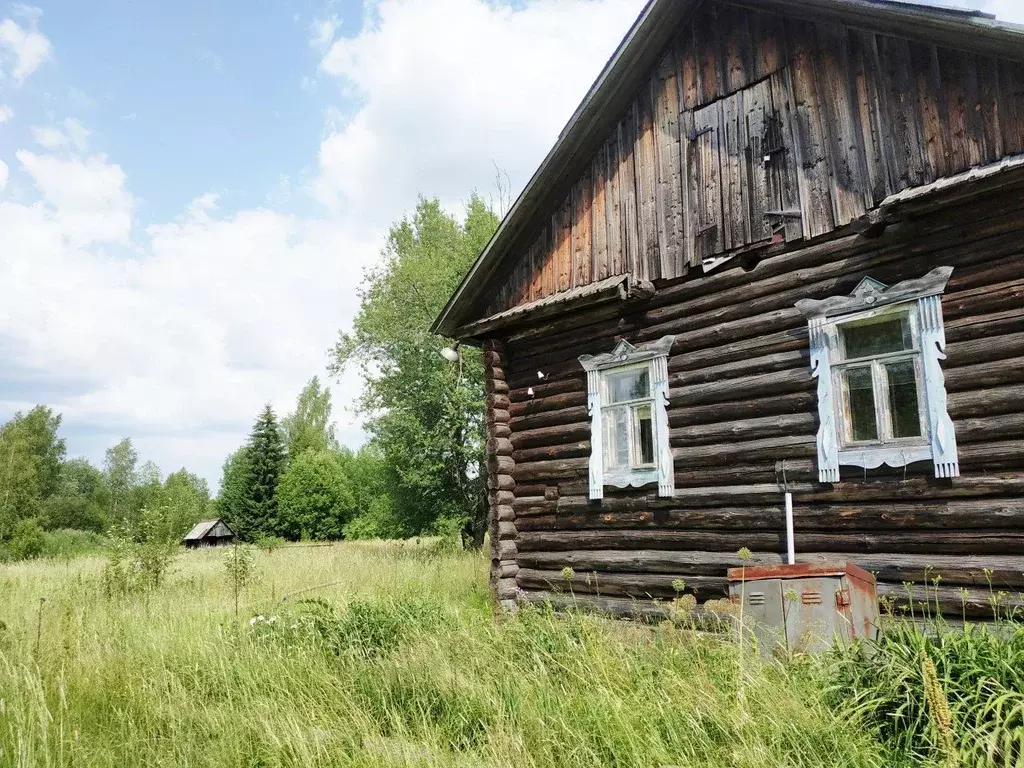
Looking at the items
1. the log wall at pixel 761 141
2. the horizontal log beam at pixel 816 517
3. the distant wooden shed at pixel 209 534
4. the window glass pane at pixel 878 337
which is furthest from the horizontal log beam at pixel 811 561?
the distant wooden shed at pixel 209 534

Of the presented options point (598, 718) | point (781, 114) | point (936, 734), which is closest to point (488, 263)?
point (781, 114)

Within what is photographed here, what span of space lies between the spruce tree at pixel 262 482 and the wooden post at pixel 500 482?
3877cm

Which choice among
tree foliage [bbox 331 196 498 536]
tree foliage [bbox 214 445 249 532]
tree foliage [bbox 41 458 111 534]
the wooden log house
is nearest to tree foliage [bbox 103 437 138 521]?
tree foliage [bbox 41 458 111 534]

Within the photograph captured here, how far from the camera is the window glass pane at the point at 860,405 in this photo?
659 centimetres

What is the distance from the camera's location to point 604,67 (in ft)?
28.9

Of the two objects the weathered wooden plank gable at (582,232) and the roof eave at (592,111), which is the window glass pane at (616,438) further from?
the roof eave at (592,111)

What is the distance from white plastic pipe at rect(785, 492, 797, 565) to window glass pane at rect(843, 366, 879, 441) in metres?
0.82

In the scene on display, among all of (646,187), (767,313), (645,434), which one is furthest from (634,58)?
(645,434)

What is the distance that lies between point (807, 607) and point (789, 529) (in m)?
1.48

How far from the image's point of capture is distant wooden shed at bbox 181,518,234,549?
46.0 meters

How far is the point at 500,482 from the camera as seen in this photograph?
9.76m

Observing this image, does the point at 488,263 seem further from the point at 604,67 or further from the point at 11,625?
the point at 11,625

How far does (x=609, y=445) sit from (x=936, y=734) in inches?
218

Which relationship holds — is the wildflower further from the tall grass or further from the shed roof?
the shed roof
